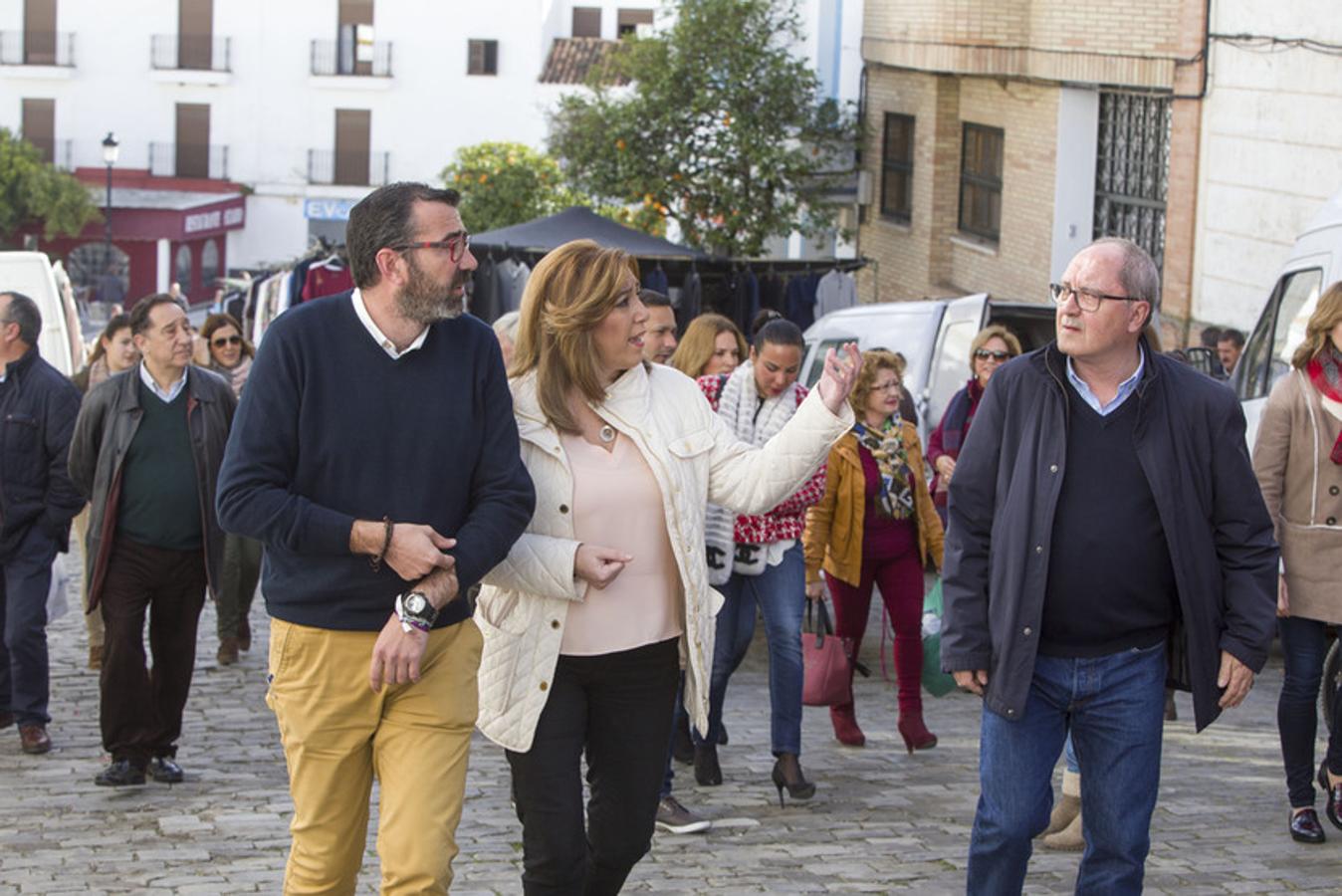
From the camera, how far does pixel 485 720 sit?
208 inches

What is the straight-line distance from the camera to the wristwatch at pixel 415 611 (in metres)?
4.77

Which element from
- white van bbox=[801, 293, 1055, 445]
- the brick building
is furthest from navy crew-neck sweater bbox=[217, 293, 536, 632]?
the brick building

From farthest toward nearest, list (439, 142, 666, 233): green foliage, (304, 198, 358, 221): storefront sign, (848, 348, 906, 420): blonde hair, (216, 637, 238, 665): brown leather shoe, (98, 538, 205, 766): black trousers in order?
(304, 198, 358, 221): storefront sign → (439, 142, 666, 233): green foliage → (216, 637, 238, 665): brown leather shoe → (848, 348, 906, 420): blonde hair → (98, 538, 205, 766): black trousers

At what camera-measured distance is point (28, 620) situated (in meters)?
8.83

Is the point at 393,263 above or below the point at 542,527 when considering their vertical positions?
above

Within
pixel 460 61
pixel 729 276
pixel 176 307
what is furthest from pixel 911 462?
pixel 460 61

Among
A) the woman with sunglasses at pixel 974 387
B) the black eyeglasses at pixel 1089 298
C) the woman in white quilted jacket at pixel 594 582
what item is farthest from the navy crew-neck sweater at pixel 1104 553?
the woman with sunglasses at pixel 974 387

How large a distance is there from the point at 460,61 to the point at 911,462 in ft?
166

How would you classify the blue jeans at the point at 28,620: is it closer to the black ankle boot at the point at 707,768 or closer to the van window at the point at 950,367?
the black ankle boot at the point at 707,768

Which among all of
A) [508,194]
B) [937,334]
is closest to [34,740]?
[937,334]

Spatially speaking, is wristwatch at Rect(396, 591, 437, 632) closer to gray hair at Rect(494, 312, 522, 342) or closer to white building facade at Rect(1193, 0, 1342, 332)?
gray hair at Rect(494, 312, 522, 342)

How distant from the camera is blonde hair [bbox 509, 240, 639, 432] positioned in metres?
5.38

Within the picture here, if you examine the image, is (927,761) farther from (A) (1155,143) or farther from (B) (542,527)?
(A) (1155,143)

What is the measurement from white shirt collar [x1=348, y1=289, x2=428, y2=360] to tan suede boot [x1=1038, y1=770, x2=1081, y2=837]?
314 cm
